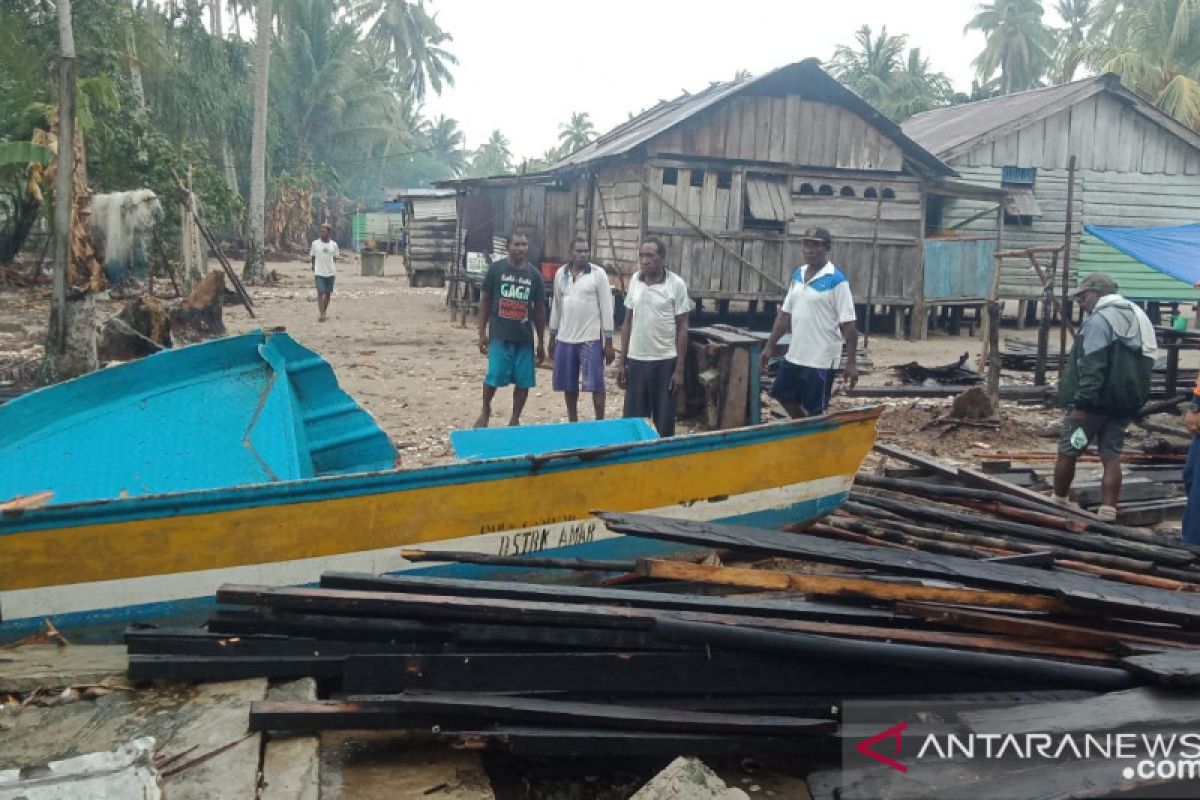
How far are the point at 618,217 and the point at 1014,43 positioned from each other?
118ft

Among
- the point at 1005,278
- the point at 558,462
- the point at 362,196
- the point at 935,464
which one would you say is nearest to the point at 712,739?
the point at 558,462

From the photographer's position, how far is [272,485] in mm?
4066

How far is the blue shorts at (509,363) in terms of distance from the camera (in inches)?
305

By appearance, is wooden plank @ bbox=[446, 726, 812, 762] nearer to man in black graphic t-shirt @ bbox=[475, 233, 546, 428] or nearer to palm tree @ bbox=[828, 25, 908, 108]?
man in black graphic t-shirt @ bbox=[475, 233, 546, 428]

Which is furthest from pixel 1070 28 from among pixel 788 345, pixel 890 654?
pixel 890 654

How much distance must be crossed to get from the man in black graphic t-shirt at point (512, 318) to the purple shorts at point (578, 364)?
0.23m

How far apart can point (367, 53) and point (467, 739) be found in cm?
5078

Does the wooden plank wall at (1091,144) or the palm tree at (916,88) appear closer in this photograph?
the wooden plank wall at (1091,144)

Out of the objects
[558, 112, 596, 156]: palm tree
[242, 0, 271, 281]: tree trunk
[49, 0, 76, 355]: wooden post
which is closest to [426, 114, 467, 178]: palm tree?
[558, 112, 596, 156]: palm tree

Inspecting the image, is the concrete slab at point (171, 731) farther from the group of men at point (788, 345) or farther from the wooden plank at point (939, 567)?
the group of men at point (788, 345)

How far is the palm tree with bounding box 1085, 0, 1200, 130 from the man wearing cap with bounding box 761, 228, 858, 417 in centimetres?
2420

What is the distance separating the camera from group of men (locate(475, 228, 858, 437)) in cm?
683

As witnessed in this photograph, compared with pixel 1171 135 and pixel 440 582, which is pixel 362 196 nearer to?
pixel 1171 135

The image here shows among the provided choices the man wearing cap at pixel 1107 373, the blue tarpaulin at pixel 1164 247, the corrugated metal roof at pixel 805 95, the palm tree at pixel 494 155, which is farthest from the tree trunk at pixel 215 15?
the palm tree at pixel 494 155
